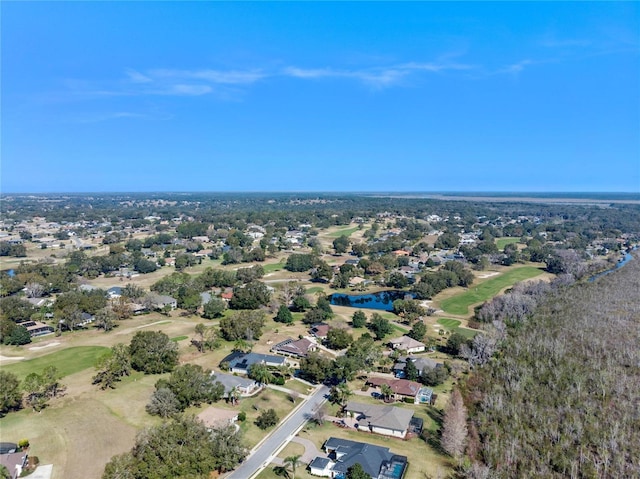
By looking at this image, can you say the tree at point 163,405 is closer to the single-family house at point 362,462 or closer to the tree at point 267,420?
the tree at point 267,420

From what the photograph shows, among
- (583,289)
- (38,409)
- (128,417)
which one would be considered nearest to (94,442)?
(128,417)

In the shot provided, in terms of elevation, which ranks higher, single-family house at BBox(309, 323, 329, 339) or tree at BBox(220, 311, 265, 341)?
tree at BBox(220, 311, 265, 341)

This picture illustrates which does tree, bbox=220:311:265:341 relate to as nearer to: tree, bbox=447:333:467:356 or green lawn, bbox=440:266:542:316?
tree, bbox=447:333:467:356

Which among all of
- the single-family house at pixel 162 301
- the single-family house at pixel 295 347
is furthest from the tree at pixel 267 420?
the single-family house at pixel 162 301

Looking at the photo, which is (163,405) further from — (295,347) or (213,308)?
(213,308)

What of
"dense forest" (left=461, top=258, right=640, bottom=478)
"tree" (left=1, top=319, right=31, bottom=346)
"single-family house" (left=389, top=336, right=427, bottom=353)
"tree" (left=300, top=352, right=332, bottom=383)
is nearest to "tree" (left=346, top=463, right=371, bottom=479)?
"dense forest" (left=461, top=258, right=640, bottom=478)
